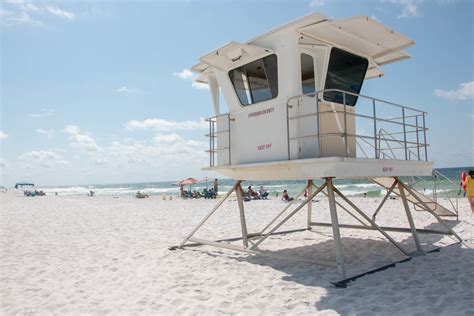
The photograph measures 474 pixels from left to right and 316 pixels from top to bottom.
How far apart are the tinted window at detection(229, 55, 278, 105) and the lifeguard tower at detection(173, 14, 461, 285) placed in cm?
2

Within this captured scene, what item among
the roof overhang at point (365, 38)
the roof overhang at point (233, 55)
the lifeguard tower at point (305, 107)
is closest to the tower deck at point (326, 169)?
the lifeguard tower at point (305, 107)

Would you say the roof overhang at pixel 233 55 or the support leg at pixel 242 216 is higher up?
the roof overhang at pixel 233 55

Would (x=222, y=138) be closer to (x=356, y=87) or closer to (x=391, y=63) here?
(x=356, y=87)

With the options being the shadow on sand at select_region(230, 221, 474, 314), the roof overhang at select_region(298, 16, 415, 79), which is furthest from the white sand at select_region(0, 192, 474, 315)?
the roof overhang at select_region(298, 16, 415, 79)

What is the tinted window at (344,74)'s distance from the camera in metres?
7.66

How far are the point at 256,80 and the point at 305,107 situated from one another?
1.36m

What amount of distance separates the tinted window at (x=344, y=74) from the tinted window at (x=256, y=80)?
1089 millimetres

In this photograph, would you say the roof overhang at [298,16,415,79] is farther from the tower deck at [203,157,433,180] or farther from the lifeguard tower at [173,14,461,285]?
the tower deck at [203,157,433,180]

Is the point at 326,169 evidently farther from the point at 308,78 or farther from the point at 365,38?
the point at 365,38

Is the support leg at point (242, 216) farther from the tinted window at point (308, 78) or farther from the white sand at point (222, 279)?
the tinted window at point (308, 78)

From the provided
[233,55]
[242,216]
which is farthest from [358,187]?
[233,55]

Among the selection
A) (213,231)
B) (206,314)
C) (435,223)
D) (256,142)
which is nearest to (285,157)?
(256,142)

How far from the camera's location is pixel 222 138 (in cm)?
877

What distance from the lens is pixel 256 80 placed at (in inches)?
314
